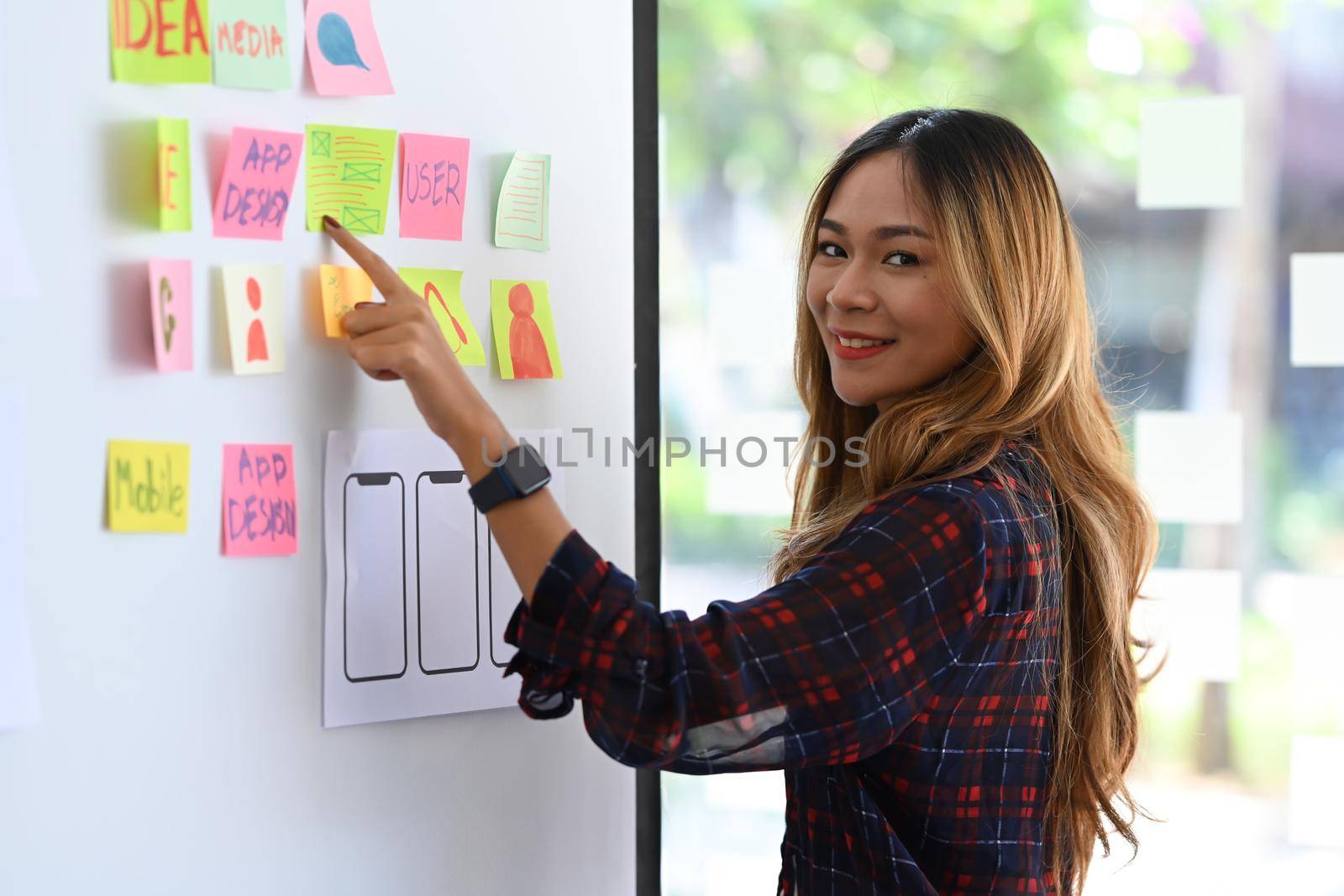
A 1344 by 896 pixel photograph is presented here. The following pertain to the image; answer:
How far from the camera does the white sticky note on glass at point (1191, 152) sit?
4.69 ft

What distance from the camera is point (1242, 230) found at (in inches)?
56.6

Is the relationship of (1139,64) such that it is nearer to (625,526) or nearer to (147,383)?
(625,526)

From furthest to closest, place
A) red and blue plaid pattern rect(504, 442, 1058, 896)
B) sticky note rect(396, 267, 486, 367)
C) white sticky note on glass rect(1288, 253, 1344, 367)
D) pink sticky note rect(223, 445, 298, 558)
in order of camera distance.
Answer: white sticky note on glass rect(1288, 253, 1344, 367) → sticky note rect(396, 267, 486, 367) → pink sticky note rect(223, 445, 298, 558) → red and blue plaid pattern rect(504, 442, 1058, 896)

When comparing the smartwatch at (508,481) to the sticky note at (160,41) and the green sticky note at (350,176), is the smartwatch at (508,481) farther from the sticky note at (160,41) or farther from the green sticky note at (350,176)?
the sticky note at (160,41)

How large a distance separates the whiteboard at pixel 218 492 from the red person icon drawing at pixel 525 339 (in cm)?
2

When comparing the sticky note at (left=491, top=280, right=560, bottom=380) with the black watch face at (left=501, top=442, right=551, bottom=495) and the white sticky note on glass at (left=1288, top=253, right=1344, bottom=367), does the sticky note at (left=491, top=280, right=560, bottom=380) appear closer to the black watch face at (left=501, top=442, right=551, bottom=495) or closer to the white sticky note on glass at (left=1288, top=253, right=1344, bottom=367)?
the black watch face at (left=501, top=442, right=551, bottom=495)

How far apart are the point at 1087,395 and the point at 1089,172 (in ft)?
1.74

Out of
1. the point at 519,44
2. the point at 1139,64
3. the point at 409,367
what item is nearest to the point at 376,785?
the point at 409,367

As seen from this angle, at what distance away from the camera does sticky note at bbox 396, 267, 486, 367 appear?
3.39 ft

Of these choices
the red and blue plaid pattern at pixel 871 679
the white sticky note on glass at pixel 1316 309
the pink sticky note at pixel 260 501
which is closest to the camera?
the red and blue plaid pattern at pixel 871 679

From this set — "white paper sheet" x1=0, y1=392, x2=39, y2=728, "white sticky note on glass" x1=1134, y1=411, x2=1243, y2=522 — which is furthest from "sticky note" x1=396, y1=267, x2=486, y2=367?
"white sticky note on glass" x1=1134, y1=411, x2=1243, y2=522

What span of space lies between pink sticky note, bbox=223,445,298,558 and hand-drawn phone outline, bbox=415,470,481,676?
11 centimetres

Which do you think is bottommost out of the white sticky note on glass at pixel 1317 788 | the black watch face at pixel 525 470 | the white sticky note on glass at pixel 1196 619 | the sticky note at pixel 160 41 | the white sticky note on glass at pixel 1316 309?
the white sticky note on glass at pixel 1317 788

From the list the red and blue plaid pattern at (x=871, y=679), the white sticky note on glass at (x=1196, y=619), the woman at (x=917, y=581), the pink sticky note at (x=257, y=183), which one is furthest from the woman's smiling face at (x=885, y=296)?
the white sticky note on glass at (x=1196, y=619)
